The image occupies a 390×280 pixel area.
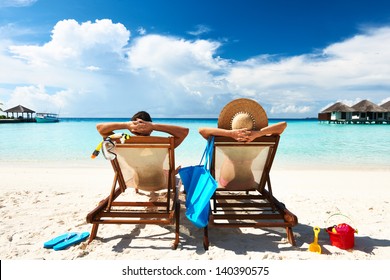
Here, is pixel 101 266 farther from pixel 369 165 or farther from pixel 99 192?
pixel 369 165

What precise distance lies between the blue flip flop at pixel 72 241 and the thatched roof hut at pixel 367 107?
45.2m

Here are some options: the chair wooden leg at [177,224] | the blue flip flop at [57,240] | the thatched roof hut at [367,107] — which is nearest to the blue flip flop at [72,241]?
the blue flip flop at [57,240]

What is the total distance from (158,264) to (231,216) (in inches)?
34.5

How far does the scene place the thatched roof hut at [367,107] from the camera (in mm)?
39612

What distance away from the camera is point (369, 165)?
30.5 ft

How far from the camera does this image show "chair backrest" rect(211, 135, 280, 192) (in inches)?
118

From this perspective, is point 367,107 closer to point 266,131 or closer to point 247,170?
point 247,170

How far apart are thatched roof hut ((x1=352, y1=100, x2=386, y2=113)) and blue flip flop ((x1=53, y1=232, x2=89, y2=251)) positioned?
45197 millimetres

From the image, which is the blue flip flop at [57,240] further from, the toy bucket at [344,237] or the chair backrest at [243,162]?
the toy bucket at [344,237]

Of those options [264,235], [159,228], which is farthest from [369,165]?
[159,228]

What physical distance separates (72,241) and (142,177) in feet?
3.15

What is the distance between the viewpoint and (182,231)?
3.15m

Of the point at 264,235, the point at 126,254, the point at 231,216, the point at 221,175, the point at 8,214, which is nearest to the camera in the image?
the point at 126,254

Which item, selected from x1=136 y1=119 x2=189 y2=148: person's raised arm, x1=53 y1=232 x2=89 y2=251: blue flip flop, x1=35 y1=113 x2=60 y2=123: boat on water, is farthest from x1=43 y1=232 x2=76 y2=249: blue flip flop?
x1=35 y1=113 x2=60 y2=123: boat on water
